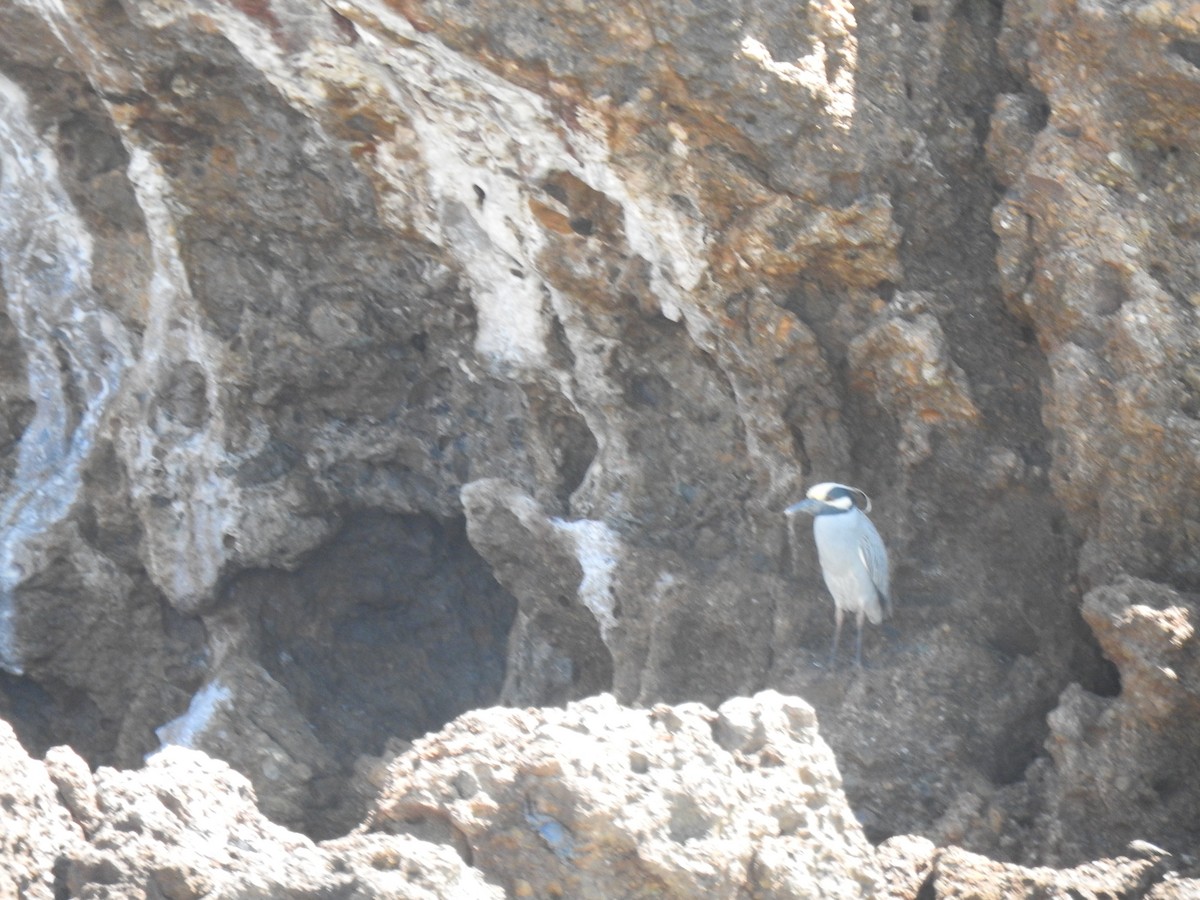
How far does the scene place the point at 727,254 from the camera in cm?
514

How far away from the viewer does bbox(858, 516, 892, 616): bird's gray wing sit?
16.5 ft

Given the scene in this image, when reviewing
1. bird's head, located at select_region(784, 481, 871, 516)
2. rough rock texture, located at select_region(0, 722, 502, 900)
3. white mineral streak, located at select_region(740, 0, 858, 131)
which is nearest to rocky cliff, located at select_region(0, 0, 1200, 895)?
white mineral streak, located at select_region(740, 0, 858, 131)

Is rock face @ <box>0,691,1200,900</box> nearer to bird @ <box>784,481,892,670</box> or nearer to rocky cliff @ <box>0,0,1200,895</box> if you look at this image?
rocky cliff @ <box>0,0,1200,895</box>

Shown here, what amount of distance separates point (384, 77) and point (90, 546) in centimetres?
272

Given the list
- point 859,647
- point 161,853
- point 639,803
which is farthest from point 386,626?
point 639,803

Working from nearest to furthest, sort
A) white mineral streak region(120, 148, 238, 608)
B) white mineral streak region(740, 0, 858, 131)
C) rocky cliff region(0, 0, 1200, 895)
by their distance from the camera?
rocky cliff region(0, 0, 1200, 895) → white mineral streak region(740, 0, 858, 131) → white mineral streak region(120, 148, 238, 608)

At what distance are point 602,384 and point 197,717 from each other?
2253 millimetres

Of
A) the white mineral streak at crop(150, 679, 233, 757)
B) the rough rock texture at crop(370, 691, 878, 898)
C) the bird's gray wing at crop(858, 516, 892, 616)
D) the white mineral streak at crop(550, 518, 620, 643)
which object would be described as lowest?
the white mineral streak at crop(150, 679, 233, 757)

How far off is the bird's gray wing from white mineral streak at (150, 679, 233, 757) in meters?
2.81

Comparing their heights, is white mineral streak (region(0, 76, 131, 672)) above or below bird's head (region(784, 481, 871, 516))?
below

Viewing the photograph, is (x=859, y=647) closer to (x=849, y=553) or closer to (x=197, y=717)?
(x=849, y=553)

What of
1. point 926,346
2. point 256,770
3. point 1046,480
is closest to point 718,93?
point 926,346

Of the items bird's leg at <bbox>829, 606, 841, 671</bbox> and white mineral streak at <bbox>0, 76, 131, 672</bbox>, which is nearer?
bird's leg at <bbox>829, 606, 841, 671</bbox>

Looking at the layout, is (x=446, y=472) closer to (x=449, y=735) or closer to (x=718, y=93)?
(x=718, y=93)
